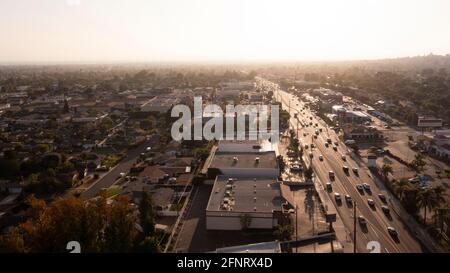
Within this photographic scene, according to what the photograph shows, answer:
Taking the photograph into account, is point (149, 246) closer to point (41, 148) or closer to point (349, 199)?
point (349, 199)

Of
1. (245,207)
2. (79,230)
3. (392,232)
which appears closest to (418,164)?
(392,232)

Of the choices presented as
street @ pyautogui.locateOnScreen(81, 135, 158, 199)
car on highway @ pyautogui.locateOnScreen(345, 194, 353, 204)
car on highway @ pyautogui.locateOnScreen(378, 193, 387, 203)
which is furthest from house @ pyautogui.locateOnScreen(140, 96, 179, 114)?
car on highway @ pyautogui.locateOnScreen(378, 193, 387, 203)

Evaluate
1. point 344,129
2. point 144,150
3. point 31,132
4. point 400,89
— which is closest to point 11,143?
point 31,132

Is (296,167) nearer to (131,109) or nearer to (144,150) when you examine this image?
(144,150)

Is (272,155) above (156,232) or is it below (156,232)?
above

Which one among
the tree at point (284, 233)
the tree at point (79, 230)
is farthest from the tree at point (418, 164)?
the tree at point (79, 230)

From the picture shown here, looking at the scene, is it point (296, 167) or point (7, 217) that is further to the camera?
point (296, 167)
